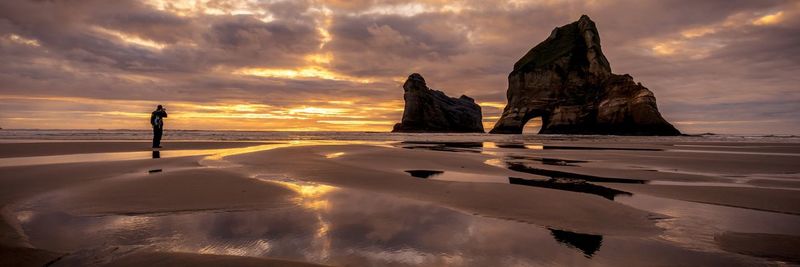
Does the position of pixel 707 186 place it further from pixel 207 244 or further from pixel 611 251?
pixel 207 244

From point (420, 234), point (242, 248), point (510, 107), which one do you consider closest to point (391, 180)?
point (420, 234)

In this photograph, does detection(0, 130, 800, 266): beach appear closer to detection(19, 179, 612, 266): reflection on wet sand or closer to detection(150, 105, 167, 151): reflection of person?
detection(19, 179, 612, 266): reflection on wet sand

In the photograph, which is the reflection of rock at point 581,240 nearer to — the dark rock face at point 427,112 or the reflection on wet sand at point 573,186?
the reflection on wet sand at point 573,186

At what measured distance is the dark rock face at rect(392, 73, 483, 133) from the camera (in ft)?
339

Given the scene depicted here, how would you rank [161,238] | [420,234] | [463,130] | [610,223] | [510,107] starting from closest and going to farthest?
[161,238] < [420,234] < [610,223] < [510,107] < [463,130]

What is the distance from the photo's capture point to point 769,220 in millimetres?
4145

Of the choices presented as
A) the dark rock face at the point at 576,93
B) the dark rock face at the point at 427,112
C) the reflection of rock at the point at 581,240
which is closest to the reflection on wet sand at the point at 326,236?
the reflection of rock at the point at 581,240

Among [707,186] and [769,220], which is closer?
[769,220]

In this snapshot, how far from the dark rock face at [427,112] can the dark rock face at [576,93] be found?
26.5 meters

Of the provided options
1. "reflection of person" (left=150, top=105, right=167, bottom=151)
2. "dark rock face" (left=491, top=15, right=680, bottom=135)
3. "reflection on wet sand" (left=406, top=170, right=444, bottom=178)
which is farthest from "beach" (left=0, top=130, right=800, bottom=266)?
"dark rock face" (left=491, top=15, right=680, bottom=135)

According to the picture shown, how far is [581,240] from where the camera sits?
130 inches

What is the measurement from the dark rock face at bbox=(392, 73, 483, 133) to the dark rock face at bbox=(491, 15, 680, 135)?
26479mm

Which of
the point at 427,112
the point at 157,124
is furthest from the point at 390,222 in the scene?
the point at 427,112

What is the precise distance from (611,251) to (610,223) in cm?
110
